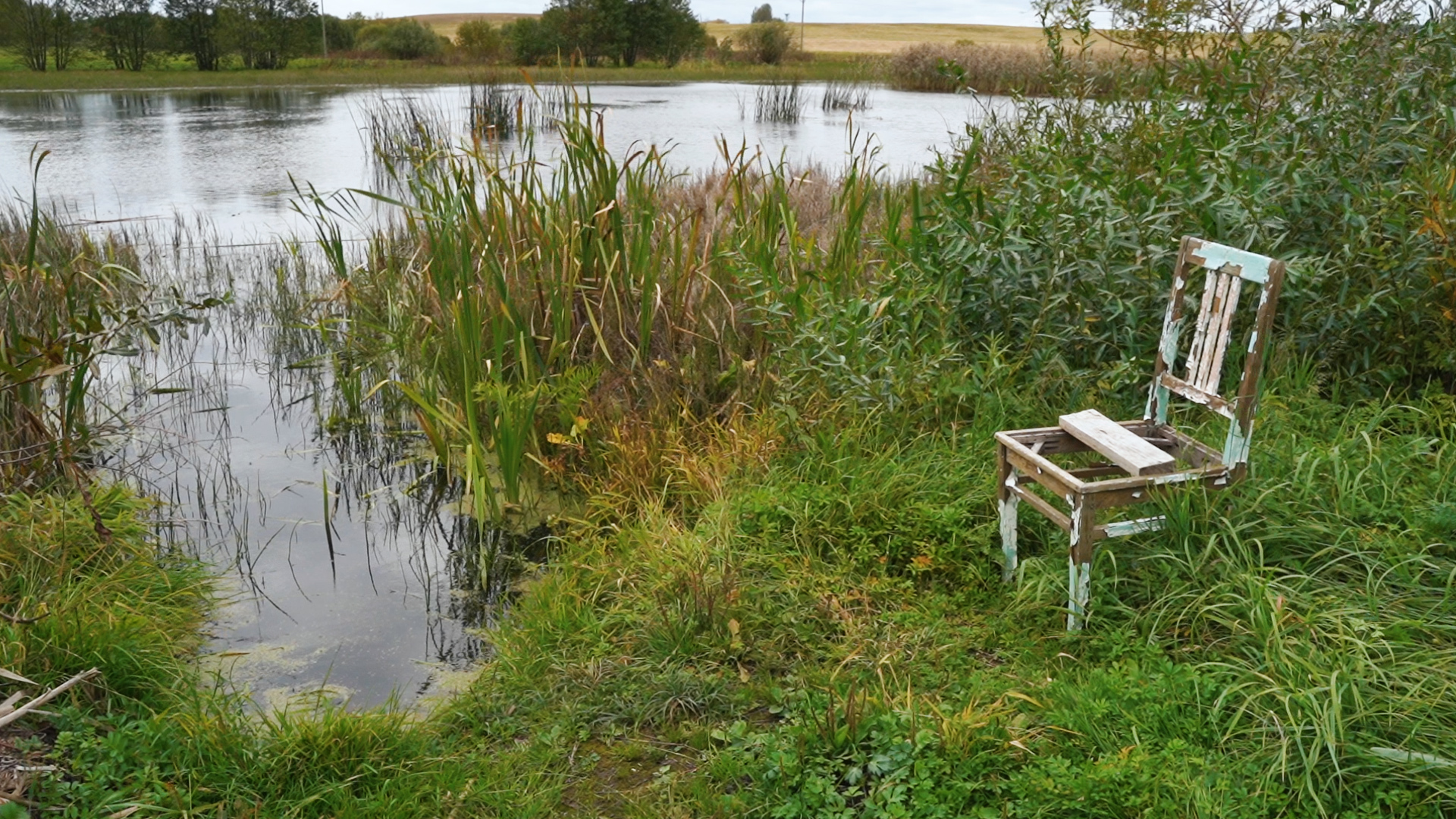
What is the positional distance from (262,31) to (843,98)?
20.4 m

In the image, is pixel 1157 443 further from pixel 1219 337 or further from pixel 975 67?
pixel 975 67

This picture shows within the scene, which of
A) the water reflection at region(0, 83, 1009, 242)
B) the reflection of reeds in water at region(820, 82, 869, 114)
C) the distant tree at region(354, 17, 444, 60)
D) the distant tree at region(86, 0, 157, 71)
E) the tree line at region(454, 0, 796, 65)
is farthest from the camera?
the distant tree at region(354, 17, 444, 60)

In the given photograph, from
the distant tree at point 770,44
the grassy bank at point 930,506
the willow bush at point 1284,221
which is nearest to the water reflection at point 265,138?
the grassy bank at point 930,506

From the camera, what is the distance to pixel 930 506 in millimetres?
3115

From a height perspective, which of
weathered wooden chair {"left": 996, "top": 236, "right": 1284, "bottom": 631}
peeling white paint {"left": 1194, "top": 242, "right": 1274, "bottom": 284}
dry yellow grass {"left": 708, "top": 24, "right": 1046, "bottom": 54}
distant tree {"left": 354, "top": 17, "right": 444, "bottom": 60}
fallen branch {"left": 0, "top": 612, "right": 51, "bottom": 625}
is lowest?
fallen branch {"left": 0, "top": 612, "right": 51, "bottom": 625}

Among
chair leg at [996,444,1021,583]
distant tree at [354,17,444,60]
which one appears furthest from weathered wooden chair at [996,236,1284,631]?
distant tree at [354,17,444,60]

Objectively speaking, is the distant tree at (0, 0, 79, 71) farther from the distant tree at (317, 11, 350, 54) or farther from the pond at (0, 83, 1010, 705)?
the pond at (0, 83, 1010, 705)

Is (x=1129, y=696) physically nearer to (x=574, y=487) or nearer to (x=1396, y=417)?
(x=1396, y=417)

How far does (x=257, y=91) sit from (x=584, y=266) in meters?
24.7

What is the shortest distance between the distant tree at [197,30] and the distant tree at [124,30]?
549mm

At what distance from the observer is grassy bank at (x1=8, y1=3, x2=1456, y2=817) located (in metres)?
2.19

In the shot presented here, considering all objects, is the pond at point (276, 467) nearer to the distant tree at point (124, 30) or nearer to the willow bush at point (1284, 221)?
the willow bush at point (1284, 221)

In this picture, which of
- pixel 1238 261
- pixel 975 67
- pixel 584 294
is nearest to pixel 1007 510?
pixel 1238 261

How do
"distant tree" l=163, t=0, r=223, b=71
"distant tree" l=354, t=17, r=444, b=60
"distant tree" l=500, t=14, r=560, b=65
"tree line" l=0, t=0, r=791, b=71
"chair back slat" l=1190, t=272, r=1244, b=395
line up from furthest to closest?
"distant tree" l=354, t=17, r=444, b=60 < "distant tree" l=500, t=14, r=560, b=65 < "distant tree" l=163, t=0, r=223, b=71 < "tree line" l=0, t=0, r=791, b=71 < "chair back slat" l=1190, t=272, r=1244, b=395
